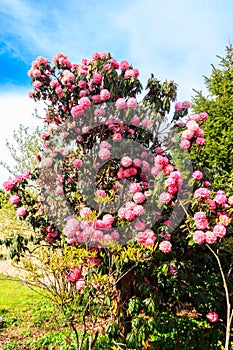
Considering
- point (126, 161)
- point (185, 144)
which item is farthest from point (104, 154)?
point (185, 144)

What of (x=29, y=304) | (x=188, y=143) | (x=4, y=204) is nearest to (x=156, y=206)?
(x=188, y=143)

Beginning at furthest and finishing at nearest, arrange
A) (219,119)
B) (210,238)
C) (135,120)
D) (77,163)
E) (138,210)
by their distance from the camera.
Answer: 1. (219,119)
2. (135,120)
3. (77,163)
4. (138,210)
5. (210,238)

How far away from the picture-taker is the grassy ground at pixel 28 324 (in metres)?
3.94

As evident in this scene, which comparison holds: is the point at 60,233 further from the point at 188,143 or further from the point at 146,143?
the point at 188,143

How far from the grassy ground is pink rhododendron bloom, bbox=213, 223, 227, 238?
1.78 meters

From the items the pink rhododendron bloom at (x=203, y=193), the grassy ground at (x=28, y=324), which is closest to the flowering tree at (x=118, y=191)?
the pink rhododendron bloom at (x=203, y=193)

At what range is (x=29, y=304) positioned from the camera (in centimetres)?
591

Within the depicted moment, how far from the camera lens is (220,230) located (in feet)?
9.63

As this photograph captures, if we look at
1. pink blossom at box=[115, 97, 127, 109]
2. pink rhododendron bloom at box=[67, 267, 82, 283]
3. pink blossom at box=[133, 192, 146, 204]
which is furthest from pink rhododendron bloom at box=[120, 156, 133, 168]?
pink rhododendron bloom at box=[67, 267, 82, 283]

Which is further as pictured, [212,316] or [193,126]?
[212,316]

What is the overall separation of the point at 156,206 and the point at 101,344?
1564mm

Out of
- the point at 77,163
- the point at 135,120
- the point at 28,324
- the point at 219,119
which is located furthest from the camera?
the point at 219,119

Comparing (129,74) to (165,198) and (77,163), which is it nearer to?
(77,163)

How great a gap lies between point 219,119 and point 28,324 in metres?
4.10
